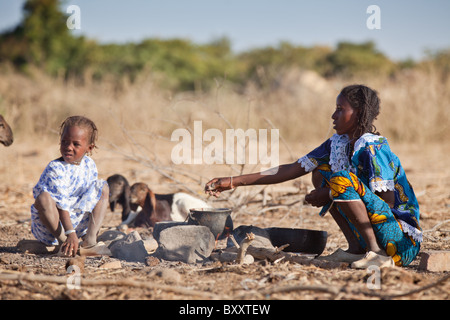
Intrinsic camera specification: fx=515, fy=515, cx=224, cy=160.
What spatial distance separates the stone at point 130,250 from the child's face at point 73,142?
2.39 ft

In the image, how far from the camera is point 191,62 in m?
23.7

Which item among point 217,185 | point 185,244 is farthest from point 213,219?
point 217,185

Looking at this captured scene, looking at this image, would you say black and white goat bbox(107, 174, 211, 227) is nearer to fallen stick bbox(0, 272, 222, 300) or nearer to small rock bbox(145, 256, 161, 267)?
small rock bbox(145, 256, 161, 267)

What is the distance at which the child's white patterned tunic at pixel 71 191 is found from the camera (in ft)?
12.3

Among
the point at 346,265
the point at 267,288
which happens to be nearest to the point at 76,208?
the point at 267,288

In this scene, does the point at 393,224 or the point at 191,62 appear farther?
the point at 191,62

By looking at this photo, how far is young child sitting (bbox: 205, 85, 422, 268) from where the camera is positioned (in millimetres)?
3227

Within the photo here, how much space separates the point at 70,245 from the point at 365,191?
211 centimetres

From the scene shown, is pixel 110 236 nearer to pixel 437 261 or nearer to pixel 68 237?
pixel 68 237

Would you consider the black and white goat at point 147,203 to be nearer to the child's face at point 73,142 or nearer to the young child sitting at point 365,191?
the child's face at point 73,142

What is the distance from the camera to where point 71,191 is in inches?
153

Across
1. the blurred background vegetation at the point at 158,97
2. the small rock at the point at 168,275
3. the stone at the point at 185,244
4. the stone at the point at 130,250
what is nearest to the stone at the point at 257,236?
the stone at the point at 185,244
